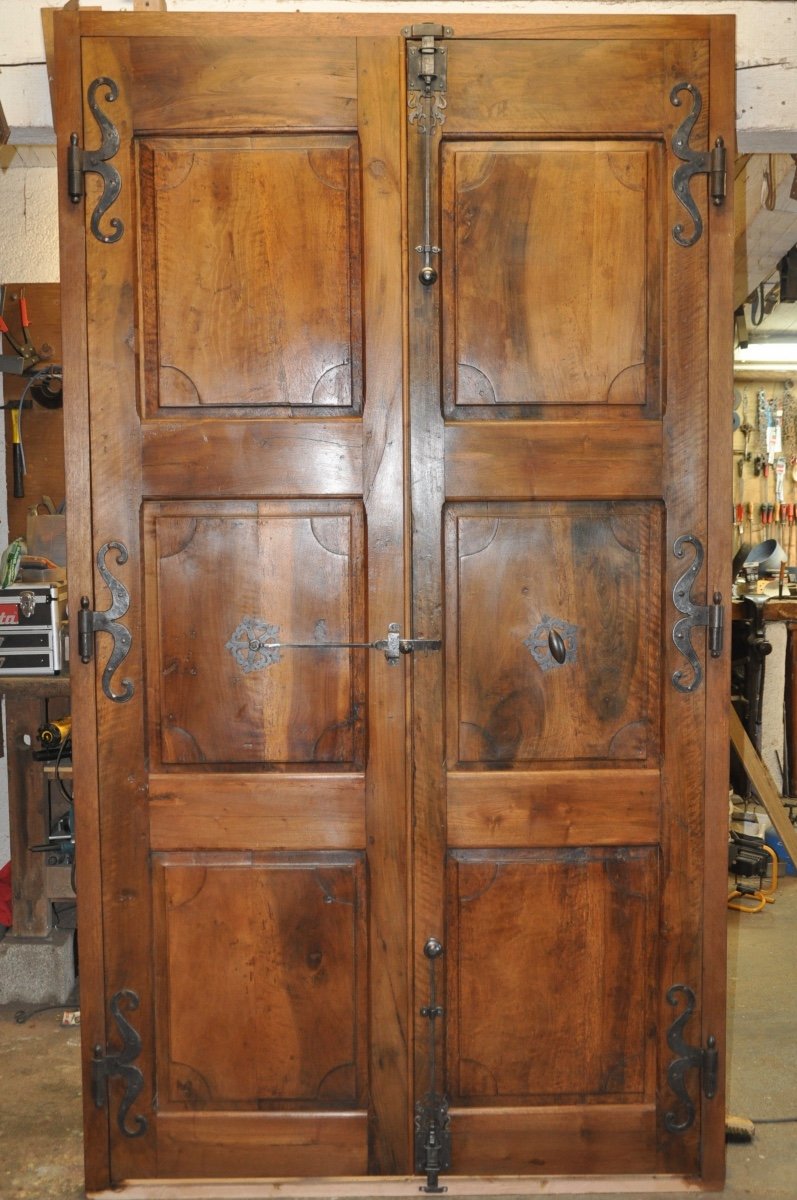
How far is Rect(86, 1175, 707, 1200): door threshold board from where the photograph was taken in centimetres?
232

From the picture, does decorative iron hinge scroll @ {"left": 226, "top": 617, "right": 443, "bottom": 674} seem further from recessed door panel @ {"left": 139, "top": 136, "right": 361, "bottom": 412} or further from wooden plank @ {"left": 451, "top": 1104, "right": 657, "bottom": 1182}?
wooden plank @ {"left": 451, "top": 1104, "right": 657, "bottom": 1182}

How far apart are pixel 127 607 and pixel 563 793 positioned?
0.99 meters

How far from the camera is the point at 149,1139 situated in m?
2.35

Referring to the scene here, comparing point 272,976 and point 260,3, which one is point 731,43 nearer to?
point 260,3

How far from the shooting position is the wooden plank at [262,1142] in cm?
235

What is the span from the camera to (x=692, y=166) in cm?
224

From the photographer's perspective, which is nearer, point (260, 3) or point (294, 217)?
point (294, 217)

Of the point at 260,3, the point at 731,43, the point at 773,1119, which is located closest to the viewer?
the point at 731,43

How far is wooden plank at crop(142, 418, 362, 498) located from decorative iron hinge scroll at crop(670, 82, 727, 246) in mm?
797

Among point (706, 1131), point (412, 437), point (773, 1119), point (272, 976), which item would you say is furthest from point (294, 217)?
point (773, 1119)

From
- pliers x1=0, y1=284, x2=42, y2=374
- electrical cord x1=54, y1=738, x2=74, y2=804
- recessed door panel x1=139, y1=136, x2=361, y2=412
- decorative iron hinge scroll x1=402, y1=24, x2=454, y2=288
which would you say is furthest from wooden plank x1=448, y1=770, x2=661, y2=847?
pliers x1=0, y1=284, x2=42, y2=374

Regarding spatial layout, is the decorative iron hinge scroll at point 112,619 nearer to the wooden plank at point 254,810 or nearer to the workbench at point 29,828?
the wooden plank at point 254,810

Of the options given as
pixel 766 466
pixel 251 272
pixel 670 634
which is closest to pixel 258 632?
pixel 251 272

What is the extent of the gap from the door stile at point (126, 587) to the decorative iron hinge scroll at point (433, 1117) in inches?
22.6
